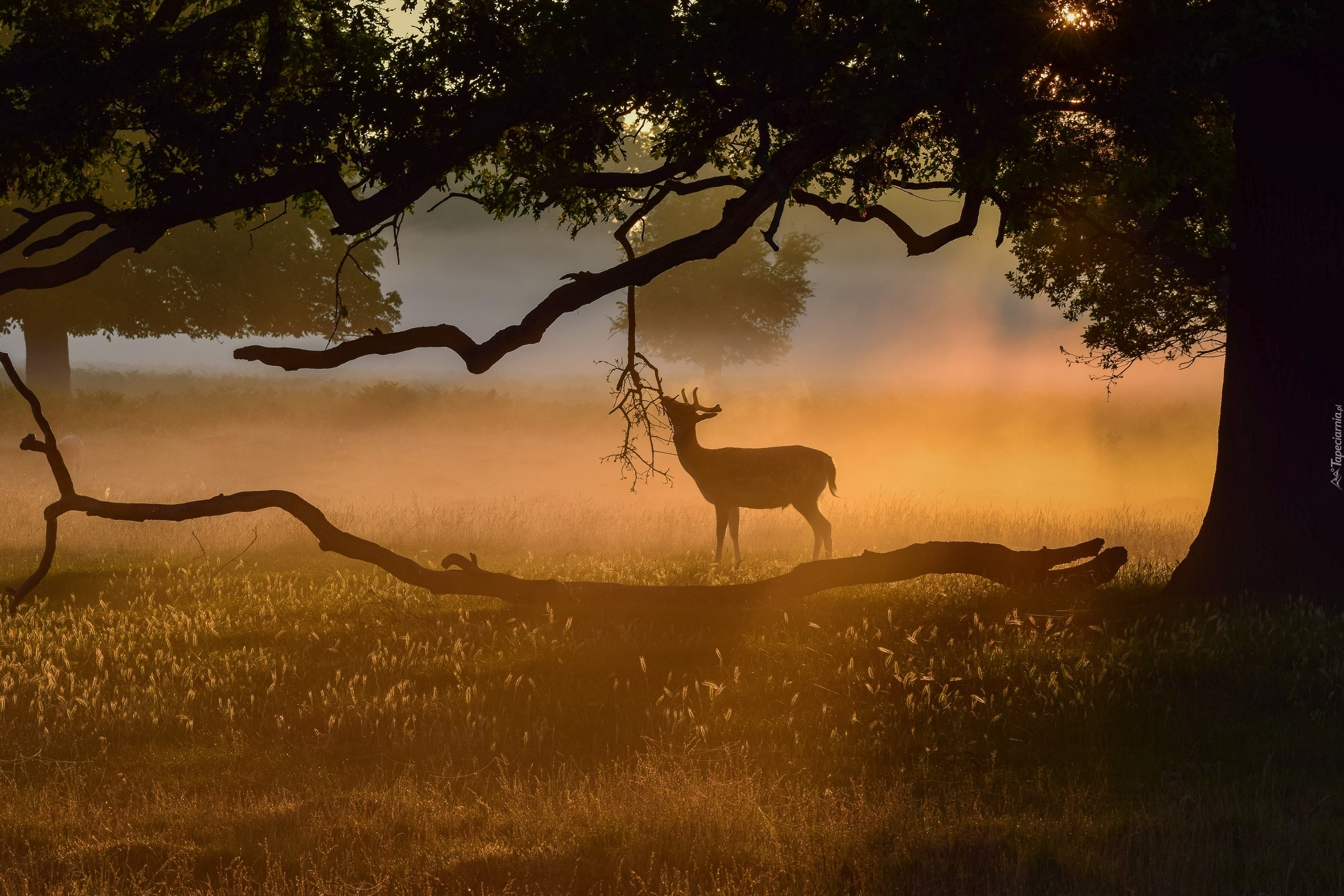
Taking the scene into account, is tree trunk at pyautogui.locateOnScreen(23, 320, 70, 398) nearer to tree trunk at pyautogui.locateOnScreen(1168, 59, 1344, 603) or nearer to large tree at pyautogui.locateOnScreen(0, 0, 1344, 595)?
large tree at pyautogui.locateOnScreen(0, 0, 1344, 595)

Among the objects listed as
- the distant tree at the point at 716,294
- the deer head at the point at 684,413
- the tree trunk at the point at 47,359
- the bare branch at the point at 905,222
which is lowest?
the deer head at the point at 684,413

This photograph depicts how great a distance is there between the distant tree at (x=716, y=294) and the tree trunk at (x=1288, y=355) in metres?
48.1

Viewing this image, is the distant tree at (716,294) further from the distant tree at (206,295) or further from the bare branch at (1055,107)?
the bare branch at (1055,107)

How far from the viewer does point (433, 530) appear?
21016 mm

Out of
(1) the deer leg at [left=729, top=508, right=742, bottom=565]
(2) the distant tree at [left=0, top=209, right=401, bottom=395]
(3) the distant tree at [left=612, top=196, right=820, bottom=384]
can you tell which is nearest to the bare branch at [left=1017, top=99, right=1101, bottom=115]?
(1) the deer leg at [left=729, top=508, right=742, bottom=565]

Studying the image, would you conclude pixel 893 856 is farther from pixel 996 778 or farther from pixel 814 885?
pixel 996 778

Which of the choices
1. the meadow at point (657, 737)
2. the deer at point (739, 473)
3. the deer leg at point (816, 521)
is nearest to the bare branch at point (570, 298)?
the meadow at point (657, 737)

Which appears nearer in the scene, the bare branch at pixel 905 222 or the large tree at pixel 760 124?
the large tree at pixel 760 124

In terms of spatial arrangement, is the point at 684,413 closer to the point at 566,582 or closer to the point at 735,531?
the point at 735,531

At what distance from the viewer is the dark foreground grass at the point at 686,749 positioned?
18.3 feet

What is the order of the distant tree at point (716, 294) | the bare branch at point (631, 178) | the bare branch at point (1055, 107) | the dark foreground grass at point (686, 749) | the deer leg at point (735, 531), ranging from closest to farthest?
the dark foreground grass at point (686, 749), the bare branch at point (1055, 107), the bare branch at point (631, 178), the deer leg at point (735, 531), the distant tree at point (716, 294)

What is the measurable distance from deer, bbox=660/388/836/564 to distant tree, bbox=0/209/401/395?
83.0 feet

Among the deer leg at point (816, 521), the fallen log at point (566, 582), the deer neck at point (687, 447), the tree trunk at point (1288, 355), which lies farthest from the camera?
the deer leg at point (816, 521)

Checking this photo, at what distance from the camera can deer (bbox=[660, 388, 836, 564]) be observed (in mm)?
15625
